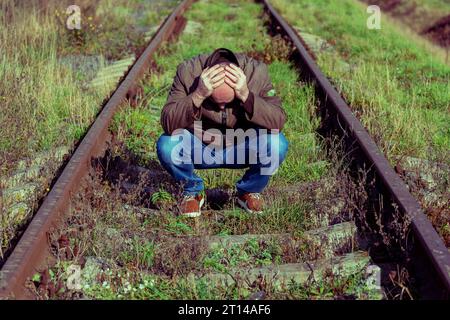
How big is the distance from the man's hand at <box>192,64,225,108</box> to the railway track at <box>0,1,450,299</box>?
2.54ft

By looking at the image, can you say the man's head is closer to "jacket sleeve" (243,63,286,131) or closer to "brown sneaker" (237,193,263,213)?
"jacket sleeve" (243,63,286,131)

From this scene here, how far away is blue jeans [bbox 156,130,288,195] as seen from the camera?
15.0 ft

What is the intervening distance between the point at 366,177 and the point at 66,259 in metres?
1.93

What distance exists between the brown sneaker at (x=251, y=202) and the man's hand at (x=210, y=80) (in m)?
0.80

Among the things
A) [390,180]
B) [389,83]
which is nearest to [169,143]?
[390,180]

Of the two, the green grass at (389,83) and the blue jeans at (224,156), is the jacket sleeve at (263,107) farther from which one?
the green grass at (389,83)

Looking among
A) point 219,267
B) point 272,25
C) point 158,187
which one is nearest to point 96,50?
point 272,25

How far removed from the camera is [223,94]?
13.9 ft

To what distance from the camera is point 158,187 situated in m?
5.02

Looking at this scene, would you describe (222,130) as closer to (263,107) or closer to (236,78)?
(263,107)

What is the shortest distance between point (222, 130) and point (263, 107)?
42 centimetres

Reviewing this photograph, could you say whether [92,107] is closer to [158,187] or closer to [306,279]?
[158,187]

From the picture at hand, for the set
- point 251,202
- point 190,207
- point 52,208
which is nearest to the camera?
point 52,208

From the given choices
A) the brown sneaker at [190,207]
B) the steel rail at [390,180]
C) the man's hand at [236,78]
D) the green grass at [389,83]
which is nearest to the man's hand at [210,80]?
the man's hand at [236,78]
